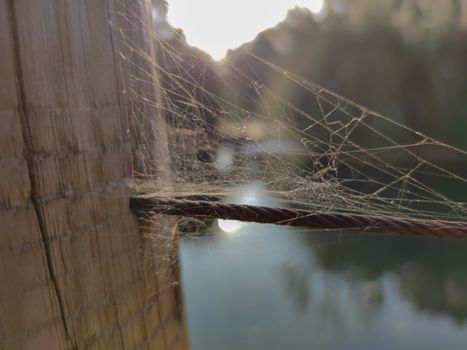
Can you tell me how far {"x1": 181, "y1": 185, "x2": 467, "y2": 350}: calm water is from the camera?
4559mm

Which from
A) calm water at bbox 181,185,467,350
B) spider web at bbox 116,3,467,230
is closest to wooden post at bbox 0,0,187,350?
spider web at bbox 116,3,467,230

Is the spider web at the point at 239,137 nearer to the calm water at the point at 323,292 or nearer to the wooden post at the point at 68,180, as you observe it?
the wooden post at the point at 68,180

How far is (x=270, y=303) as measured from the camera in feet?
16.9

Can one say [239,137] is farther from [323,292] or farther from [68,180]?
[323,292]

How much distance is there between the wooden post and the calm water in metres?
4.01

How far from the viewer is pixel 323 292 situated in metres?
5.73

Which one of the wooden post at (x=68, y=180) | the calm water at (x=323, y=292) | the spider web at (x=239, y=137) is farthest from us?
the calm water at (x=323, y=292)

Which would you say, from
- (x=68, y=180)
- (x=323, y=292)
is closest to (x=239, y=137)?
(x=68, y=180)

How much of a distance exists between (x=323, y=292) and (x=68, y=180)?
5.61 meters

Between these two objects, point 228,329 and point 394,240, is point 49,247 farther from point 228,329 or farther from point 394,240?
point 394,240

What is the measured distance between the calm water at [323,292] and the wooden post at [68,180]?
4010mm

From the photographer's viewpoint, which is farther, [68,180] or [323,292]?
[323,292]

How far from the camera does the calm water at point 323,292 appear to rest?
15.0 ft

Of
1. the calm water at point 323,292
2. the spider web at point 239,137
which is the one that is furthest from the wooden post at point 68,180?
the calm water at point 323,292
